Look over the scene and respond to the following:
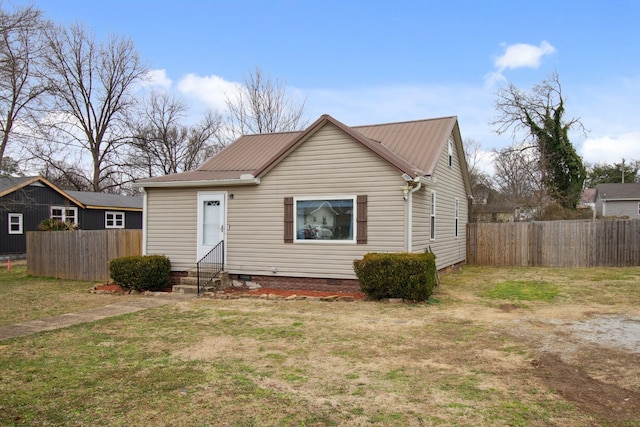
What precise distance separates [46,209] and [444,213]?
70.7ft

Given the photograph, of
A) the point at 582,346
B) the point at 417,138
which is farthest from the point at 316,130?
the point at 582,346

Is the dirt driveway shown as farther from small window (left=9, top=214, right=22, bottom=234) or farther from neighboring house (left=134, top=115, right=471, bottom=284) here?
small window (left=9, top=214, right=22, bottom=234)

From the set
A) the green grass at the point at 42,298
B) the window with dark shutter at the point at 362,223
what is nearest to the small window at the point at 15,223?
the green grass at the point at 42,298

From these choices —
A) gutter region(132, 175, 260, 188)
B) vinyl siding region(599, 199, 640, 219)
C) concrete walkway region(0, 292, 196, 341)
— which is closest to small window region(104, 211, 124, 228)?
gutter region(132, 175, 260, 188)

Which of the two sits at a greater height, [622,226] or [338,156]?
[338,156]

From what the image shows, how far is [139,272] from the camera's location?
1207 centimetres

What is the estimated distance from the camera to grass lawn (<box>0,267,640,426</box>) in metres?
3.99

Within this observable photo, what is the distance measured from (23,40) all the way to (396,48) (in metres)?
12.4

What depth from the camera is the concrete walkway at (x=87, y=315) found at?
745 cm

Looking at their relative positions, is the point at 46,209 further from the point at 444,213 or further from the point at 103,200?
the point at 444,213

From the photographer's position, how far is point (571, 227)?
54.5 feet

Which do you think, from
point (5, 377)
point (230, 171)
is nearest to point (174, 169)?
point (230, 171)

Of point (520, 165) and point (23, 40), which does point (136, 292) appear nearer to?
point (23, 40)

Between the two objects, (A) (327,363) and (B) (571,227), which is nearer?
(A) (327,363)
